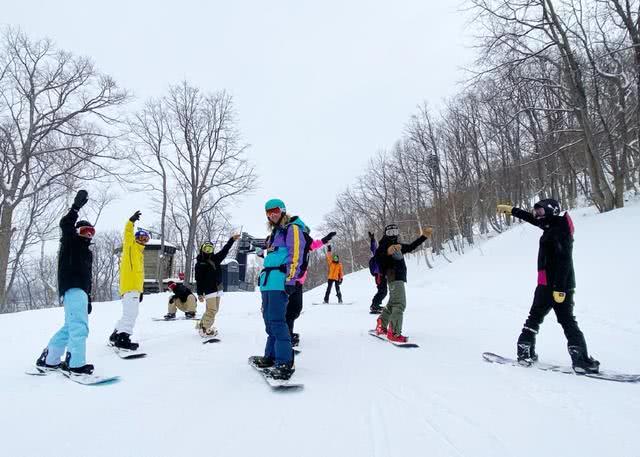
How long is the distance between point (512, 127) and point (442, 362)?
2971cm

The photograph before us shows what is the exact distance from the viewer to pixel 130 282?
6.18 meters

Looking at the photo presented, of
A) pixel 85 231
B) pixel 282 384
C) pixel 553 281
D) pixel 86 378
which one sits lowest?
pixel 282 384

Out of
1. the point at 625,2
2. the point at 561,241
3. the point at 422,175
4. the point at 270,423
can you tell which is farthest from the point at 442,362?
the point at 422,175

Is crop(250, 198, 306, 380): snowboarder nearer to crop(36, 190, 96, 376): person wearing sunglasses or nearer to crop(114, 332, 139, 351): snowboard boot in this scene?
crop(36, 190, 96, 376): person wearing sunglasses

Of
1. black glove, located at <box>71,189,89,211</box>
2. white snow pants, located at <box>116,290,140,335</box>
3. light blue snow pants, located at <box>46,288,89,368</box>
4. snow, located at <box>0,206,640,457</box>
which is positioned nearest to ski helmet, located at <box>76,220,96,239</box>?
black glove, located at <box>71,189,89,211</box>

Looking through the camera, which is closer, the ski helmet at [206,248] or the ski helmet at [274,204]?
the ski helmet at [274,204]

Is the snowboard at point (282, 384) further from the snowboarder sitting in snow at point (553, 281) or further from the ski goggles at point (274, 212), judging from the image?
the snowboarder sitting in snow at point (553, 281)

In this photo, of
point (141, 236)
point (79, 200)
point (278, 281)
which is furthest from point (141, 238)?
point (278, 281)

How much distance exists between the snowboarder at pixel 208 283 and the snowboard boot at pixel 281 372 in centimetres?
344

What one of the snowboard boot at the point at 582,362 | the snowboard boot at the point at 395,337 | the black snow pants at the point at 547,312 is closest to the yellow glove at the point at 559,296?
the black snow pants at the point at 547,312

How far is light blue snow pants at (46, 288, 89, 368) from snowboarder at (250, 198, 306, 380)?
2.04 meters

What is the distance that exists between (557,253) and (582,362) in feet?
4.38

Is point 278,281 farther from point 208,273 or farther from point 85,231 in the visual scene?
point 208,273

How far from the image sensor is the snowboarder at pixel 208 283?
Result: 23.7 ft
